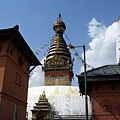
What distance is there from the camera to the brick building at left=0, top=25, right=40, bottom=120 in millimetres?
A: 14738

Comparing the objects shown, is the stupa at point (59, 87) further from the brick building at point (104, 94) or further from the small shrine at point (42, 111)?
the brick building at point (104, 94)

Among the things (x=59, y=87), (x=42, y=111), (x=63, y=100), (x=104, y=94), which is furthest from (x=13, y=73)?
(x=59, y=87)

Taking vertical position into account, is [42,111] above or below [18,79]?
below

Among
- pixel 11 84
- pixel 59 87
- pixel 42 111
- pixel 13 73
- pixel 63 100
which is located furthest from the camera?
pixel 59 87

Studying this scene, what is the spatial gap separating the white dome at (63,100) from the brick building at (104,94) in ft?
59.5

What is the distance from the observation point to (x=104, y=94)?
1717cm

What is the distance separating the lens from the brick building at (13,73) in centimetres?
1474

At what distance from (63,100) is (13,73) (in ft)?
71.4

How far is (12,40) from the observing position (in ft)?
52.0

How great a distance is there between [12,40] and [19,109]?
6036 millimetres

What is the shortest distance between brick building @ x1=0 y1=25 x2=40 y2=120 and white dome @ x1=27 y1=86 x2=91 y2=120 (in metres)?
17.4

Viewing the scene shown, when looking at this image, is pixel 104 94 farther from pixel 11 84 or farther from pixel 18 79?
pixel 11 84

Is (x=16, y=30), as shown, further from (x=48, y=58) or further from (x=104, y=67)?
(x=48, y=58)

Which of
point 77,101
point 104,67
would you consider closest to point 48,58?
point 77,101
